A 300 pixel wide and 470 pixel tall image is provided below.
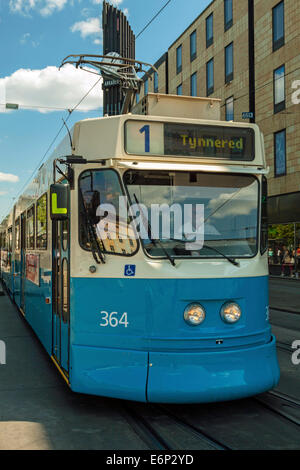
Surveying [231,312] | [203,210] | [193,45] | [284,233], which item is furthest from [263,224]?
[193,45]

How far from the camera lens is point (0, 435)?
13.8ft

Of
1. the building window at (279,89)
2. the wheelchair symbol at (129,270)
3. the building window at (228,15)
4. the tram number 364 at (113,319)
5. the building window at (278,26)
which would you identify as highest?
the building window at (228,15)

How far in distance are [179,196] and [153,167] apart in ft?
1.22

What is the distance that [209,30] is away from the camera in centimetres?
3300

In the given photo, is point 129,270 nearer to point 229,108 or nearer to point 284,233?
point 284,233

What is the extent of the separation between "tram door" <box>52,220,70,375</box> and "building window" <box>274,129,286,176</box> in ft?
67.7

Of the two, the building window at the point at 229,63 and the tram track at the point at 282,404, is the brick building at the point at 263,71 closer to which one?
the building window at the point at 229,63

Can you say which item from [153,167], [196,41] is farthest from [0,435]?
[196,41]

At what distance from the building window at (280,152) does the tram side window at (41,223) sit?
62.9 feet

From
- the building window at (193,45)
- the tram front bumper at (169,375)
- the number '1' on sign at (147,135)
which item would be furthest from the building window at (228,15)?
the tram front bumper at (169,375)

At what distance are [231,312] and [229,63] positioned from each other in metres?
28.4

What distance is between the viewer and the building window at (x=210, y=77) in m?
32.8
